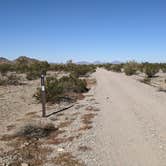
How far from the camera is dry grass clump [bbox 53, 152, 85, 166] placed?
23.5 feet

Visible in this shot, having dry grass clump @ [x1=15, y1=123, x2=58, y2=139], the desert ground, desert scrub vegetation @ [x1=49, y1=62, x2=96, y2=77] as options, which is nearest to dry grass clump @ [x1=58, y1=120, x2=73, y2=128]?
the desert ground

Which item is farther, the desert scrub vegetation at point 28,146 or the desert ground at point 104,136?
the desert scrub vegetation at point 28,146

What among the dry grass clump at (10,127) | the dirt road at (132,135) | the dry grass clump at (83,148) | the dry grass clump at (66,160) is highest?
the dirt road at (132,135)

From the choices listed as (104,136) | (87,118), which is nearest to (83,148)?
(104,136)

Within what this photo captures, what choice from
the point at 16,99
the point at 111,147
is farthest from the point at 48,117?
the point at 16,99

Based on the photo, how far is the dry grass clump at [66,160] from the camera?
7.17 metres

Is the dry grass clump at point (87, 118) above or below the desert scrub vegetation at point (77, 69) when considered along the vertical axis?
below

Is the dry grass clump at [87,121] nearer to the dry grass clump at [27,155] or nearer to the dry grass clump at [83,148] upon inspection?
the dry grass clump at [83,148]

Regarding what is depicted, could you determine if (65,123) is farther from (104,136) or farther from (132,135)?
(132,135)

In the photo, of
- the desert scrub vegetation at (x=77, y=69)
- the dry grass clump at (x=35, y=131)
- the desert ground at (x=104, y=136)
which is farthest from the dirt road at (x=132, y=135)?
the desert scrub vegetation at (x=77, y=69)

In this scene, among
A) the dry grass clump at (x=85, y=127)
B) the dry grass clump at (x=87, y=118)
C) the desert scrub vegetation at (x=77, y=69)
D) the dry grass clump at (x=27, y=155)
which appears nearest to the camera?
the dry grass clump at (x=27, y=155)

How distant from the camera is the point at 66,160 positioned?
24.4 feet

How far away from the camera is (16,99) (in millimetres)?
21875

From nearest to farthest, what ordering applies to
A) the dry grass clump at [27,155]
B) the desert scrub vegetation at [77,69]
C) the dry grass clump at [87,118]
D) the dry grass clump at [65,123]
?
1. the dry grass clump at [27,155]
2. the dry grass clump at [65,123]
3. the dry grass clump at [87,118]
4. the desert scrub vegetation at [77,69]
